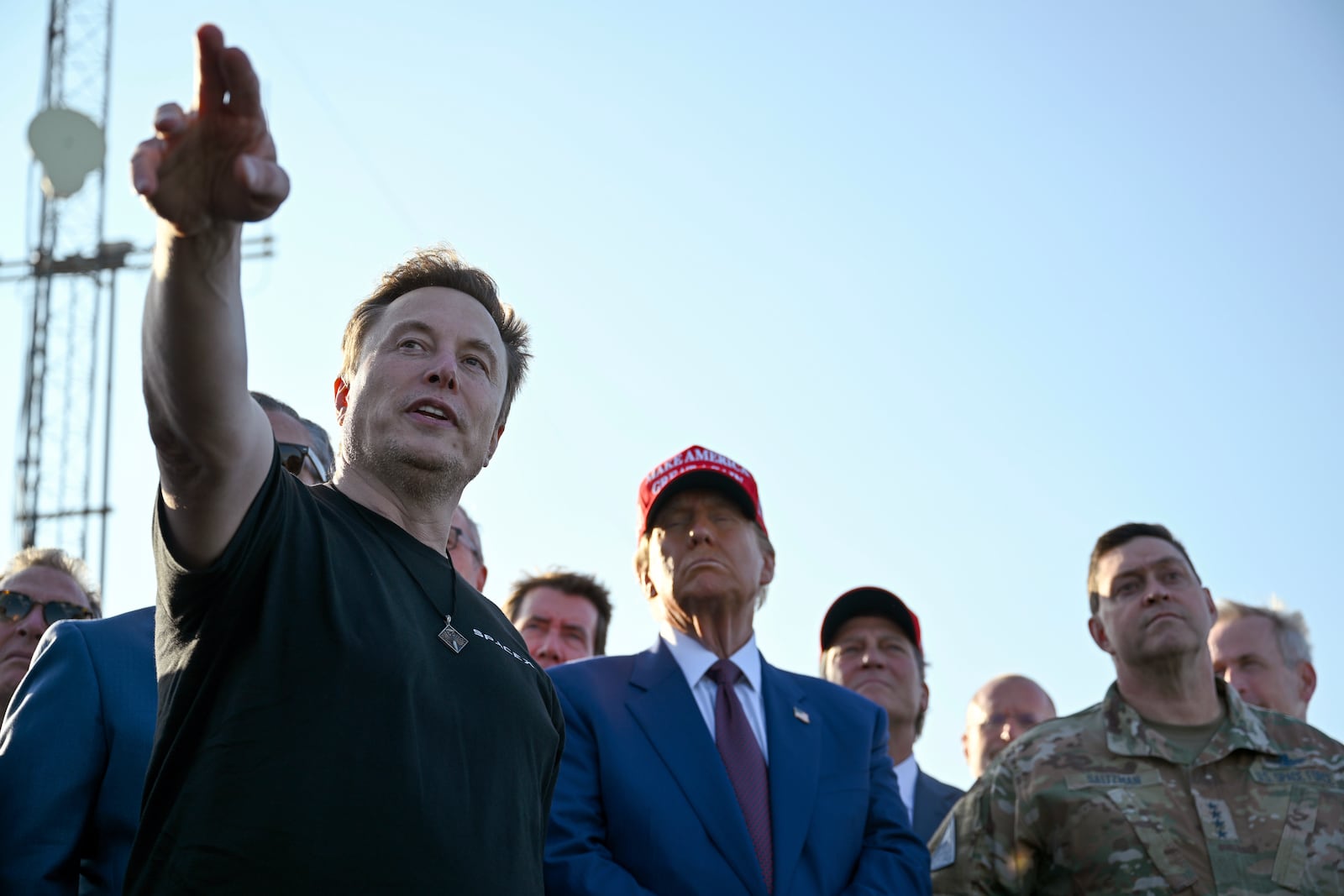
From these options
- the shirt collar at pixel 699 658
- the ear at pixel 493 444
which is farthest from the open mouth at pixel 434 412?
the shirt collar at pixel 699 658

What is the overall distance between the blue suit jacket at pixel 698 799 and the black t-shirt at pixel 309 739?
131 centimetres

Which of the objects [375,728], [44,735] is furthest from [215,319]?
[44,735]

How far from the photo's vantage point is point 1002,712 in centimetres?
651

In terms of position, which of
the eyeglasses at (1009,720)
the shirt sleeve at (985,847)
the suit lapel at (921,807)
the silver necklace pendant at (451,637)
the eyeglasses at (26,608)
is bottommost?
the shirt sleeve at (985,847)

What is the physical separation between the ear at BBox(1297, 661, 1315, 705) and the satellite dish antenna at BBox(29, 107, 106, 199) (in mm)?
16960

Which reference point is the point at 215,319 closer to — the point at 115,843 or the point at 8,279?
the point at 115,843

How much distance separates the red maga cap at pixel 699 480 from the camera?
14.4 ft

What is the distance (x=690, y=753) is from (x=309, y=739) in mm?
1885

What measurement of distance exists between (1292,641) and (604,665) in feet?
12.4

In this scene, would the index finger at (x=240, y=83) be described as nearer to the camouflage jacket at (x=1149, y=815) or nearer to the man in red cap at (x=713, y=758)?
the man in red cap at (x=713, y=758)

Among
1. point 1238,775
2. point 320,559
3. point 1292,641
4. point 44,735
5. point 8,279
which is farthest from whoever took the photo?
point 8,279

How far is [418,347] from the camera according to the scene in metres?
2.75

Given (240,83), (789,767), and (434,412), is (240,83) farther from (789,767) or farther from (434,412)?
(789,767)

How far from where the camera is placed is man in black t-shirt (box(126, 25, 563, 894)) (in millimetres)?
1747
